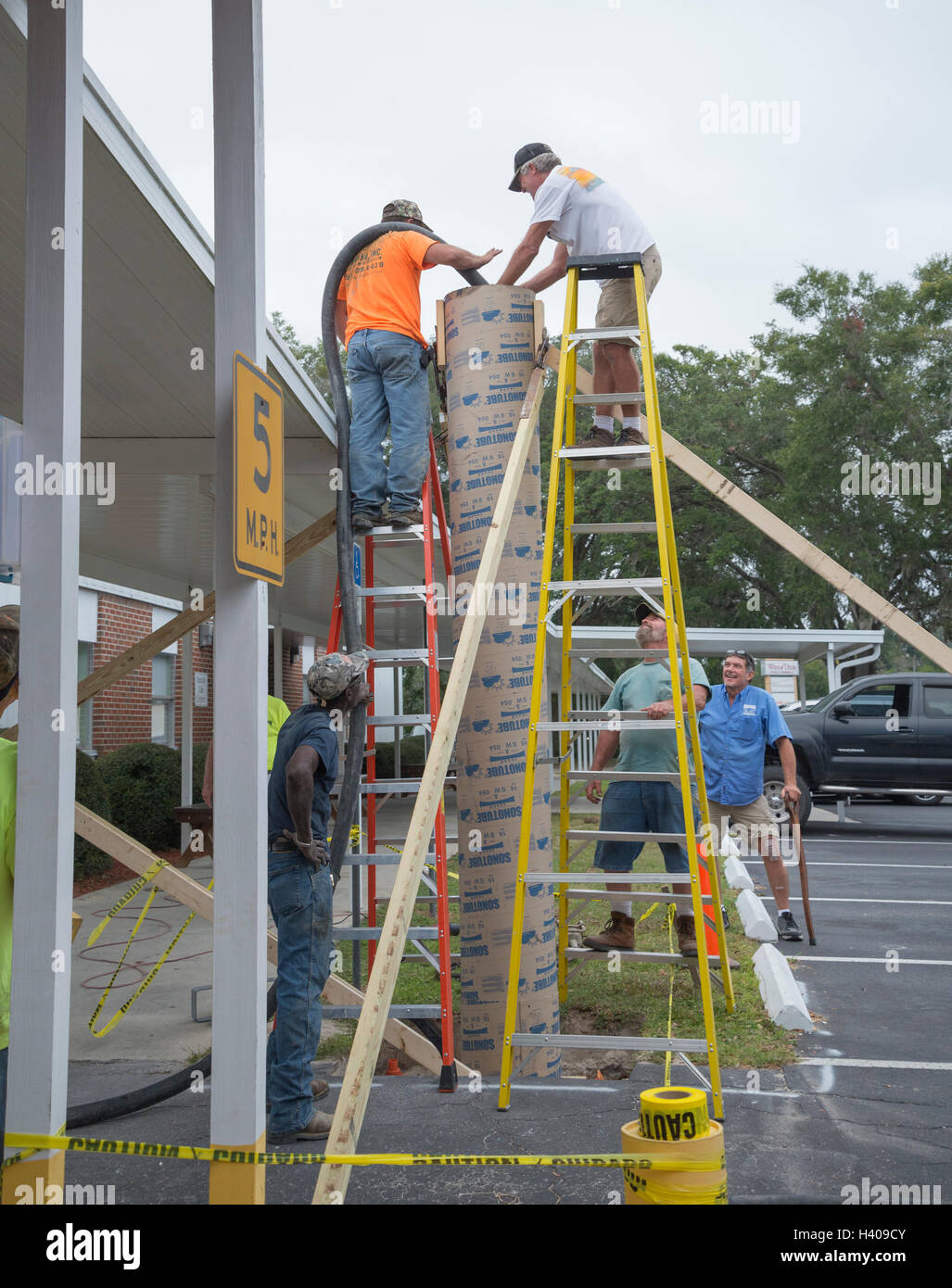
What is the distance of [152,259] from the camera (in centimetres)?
399

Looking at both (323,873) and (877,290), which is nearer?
(323,873)

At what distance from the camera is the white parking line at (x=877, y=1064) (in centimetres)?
475

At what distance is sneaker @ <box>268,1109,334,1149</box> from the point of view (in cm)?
392

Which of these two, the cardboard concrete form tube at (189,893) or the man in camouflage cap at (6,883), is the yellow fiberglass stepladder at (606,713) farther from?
the man in camouflage cap at (6,883)

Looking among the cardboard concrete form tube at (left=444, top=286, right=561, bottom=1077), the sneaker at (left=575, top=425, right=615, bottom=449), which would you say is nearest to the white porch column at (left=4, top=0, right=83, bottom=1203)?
the cardboard concrete form tube at (left=444, top=286, right=561, bottom=1077)

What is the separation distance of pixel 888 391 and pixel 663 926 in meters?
18.7

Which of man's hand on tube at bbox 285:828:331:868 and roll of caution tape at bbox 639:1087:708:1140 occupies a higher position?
man's hand on tube at bbox 285:828:331:868

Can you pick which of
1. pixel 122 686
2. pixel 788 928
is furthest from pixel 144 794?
pixel 788 928

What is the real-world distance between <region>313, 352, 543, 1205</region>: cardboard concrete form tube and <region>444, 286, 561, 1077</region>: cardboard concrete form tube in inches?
37.2

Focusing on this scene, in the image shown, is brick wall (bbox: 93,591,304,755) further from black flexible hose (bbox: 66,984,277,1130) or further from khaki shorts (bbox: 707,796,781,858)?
black flexible hose (bbox: 66,984,277,1130)

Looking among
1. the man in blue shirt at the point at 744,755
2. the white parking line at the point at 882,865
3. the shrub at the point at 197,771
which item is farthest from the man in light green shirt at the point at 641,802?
the shrub at the point at 197,771

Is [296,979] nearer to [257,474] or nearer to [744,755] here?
[257,474]
